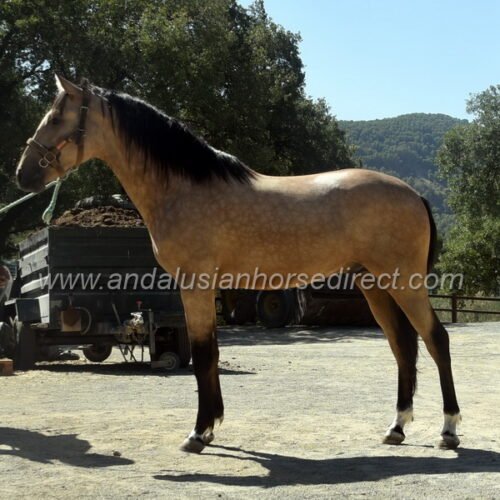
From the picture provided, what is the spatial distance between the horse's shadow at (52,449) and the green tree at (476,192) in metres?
34.5

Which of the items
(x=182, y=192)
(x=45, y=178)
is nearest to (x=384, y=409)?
(x=182, y=192)

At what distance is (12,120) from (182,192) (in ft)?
62.6

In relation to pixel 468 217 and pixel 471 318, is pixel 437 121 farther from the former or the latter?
pixel 471 318

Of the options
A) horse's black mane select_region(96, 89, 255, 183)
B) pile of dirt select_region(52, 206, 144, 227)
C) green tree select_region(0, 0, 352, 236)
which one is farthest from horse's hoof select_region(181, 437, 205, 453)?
green tree select_region(0, 0, 352, 236)

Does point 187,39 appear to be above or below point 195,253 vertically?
above

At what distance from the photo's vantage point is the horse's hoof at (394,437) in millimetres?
5609

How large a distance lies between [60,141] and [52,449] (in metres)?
2.08

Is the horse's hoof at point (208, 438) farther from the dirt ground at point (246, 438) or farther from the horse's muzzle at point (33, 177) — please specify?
the horse's muzzle at point (33, 177)

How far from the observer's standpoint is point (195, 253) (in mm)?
5523

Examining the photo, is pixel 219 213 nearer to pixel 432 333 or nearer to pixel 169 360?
pixel 432 333

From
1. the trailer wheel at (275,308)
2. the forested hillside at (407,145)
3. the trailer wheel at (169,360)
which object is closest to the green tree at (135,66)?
the trailer wheel at (275,308)

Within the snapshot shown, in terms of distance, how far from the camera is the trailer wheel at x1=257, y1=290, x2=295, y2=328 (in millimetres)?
22125

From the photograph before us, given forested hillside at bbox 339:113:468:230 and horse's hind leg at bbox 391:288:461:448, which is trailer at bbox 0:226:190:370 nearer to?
horse's hind leg at bbox 391:288:461:448

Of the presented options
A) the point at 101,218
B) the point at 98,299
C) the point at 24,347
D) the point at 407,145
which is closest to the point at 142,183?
the point at 98,299
